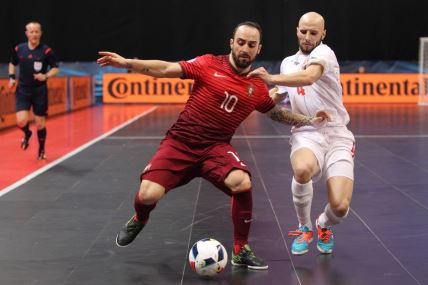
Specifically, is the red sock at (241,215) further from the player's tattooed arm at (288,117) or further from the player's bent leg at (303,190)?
the player's tattooed arm at (288,117)

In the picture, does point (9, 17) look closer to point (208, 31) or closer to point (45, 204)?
point (208, 31)

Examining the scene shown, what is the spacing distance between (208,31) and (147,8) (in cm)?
241

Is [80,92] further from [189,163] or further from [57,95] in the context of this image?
[189,163]

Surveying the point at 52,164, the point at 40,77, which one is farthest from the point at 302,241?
the point at 40,77

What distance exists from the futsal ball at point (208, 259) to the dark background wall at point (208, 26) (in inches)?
828

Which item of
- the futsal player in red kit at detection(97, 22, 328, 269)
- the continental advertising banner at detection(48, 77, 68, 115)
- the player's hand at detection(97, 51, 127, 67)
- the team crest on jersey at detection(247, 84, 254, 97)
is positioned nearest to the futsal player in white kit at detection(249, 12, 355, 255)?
the team crest on jersey at detection(247, 84, 254, 97)

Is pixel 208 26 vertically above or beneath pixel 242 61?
above

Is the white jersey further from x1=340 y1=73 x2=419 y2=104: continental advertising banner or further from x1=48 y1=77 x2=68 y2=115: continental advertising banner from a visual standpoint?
x1=340 y1=73 x2=419 y2=104: continental advertising banner

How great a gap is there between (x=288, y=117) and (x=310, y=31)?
28.7 inches

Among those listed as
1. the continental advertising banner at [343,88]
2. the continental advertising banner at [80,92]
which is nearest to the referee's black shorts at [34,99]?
the continental advertising banner at [80,92]

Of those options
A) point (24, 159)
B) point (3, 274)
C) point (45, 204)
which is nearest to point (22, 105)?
point (24, 159)

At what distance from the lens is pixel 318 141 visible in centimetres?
596

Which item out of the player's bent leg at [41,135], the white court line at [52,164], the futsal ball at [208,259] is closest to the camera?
the futsal ball at [208,259]

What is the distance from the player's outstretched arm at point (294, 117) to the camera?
19.3ft
